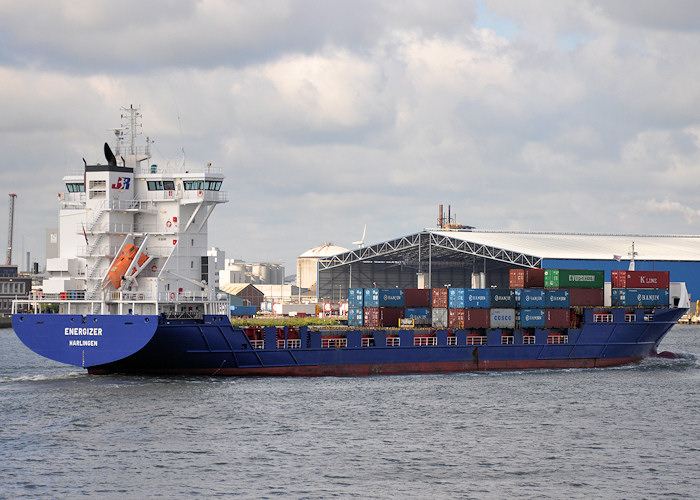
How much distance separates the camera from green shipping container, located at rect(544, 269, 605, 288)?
53.8 metres

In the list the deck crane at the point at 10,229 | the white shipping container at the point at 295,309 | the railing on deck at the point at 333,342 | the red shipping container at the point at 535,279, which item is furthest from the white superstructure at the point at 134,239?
the deck crane at the point at 10,229

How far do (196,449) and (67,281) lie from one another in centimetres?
1573

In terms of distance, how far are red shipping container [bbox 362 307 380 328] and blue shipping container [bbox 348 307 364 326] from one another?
0.64 feet

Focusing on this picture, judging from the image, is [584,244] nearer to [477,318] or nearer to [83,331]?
[477,318]

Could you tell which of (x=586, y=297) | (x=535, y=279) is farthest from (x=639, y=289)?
(x=535, y=279)

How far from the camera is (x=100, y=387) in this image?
4047 cm

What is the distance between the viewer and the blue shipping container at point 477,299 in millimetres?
50406

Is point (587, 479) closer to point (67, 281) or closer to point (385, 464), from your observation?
point (385, 464)

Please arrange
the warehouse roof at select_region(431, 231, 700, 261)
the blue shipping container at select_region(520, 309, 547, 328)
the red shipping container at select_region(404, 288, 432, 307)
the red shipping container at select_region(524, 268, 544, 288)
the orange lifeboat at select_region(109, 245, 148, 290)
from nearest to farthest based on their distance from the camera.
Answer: the orange lifeboat at select_region(109, 245, 148, 290) < the blue shipping container at select_region(520, 309, 547, 328) < the red shipping container at select_region(404, 288, 432, 307) < the red shipping container at select_region(524, 268, 544, 288) < the warehouse roof at select_region(431, 231, 700, 261)

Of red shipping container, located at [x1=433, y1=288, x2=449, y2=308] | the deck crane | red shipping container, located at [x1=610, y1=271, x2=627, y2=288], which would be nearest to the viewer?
red shipping container, located at [x1=433, y1=288, x2=449, y2=308]

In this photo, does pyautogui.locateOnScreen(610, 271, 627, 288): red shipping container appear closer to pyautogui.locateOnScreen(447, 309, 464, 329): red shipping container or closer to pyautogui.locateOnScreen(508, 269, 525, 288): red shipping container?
pyautogui.locateOnScreen(508, 269, 525, 288): red shipping container

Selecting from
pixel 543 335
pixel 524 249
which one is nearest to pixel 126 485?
pixel 543 335

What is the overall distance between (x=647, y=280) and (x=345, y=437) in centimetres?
3054

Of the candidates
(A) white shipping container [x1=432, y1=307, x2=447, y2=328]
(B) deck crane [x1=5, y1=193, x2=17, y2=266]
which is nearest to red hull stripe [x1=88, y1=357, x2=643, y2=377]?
(A) white shipping container [x1=432, y1=307, x2=447, y2=328]
